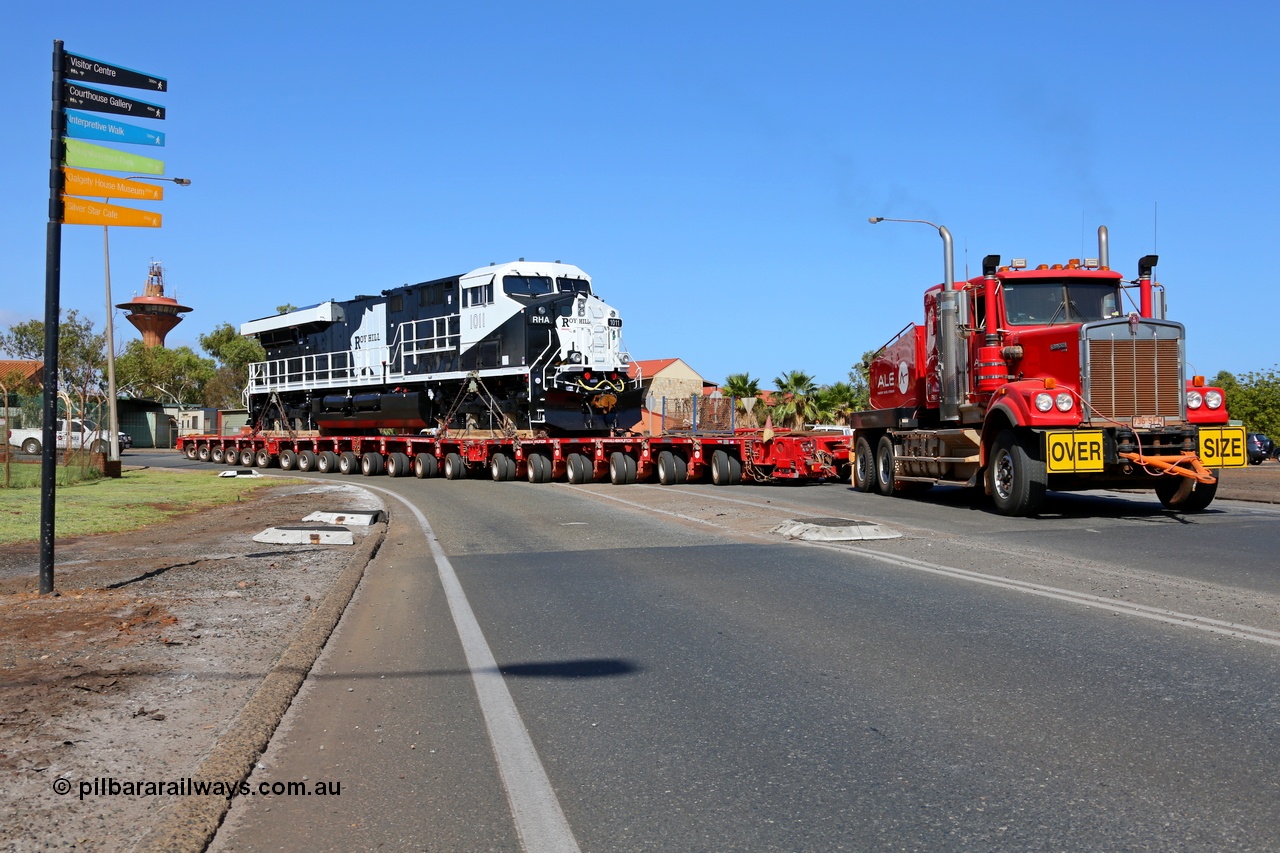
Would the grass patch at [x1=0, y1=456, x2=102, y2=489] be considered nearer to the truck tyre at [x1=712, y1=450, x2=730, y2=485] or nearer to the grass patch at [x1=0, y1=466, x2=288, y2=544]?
the grass patch at [x1=0, y1=466, x2=288, y2=544]

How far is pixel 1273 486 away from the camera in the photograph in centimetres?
2088

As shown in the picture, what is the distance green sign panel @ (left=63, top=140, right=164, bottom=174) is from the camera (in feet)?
27.6

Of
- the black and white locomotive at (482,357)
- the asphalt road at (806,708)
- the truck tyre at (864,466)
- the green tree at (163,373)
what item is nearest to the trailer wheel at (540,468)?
the black and white locomotive at (482,357)

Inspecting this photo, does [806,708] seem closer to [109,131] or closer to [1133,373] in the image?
[109,131]

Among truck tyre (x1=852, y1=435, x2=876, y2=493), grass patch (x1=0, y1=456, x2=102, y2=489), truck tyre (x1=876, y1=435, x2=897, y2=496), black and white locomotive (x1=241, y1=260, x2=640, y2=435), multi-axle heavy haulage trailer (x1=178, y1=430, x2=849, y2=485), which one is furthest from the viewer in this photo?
black and white locomotive (x1=241, y1=260, x2=640, y2=435)

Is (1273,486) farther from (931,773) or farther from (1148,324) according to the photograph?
(931,773)

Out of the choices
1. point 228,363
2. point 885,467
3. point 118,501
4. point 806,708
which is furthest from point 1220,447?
point 228,363

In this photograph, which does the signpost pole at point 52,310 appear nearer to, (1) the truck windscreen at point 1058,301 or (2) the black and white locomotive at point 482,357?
(1) the truck windscreen at point 1058,301

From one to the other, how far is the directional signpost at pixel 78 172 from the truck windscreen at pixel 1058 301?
39.4 feet

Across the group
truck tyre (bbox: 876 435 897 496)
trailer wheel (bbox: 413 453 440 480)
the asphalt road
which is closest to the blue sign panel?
the asphalt road

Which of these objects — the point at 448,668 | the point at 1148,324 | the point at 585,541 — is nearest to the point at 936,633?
the point at 448,668

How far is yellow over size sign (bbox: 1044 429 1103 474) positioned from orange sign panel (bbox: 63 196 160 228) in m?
10.8

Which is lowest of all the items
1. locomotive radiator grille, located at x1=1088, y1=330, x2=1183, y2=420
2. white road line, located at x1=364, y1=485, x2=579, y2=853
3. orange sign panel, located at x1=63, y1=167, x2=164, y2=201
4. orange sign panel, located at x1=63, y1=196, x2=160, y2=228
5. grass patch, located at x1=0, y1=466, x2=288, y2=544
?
white road line, located at x1=364, y1=485, x2=579, y2=853

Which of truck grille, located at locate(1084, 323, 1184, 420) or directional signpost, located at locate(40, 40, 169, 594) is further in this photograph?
truck grille, located at locate(1084, 323, 1184, 420)
